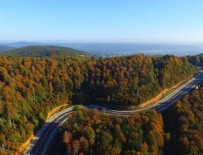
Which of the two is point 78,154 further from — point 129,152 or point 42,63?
point 42,63

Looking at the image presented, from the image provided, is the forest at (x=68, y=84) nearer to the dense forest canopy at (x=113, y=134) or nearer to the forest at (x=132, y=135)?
the forest at (x=132, y=135)

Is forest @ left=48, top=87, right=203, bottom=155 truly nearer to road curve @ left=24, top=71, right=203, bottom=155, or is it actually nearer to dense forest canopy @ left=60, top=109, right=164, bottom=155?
dense forest canopy @ left=60, top=109, right=164, bottom=155

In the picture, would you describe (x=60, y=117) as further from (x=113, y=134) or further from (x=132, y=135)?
(x=132, y=135)

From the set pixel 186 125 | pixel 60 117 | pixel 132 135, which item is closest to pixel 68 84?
pixel 60 117

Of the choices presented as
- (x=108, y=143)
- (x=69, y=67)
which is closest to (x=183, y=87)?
(x=69, y=67)

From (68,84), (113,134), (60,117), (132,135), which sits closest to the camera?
(132,135)

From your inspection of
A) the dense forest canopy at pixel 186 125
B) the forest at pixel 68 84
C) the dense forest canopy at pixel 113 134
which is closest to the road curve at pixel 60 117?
the forest at pixel 68 84

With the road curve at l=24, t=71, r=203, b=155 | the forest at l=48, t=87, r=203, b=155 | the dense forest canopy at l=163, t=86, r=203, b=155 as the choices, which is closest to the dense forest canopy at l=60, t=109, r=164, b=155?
the forest at l=48, t=87, r=203, b=155
